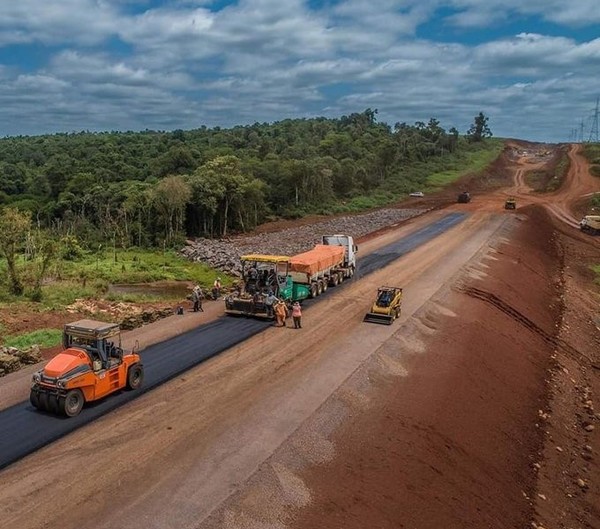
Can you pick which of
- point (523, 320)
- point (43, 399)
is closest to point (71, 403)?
point (43, 399)

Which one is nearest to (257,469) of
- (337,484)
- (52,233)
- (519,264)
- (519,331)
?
(337,484)

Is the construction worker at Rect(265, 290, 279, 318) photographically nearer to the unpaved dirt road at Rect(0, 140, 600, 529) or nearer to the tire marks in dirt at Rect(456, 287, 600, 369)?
the unpaved dirt road at Rect(0, 140, 600, 529)

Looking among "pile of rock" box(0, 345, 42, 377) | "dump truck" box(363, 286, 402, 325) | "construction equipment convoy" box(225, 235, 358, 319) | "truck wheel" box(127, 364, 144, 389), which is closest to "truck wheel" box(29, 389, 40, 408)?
"truck wheel" box(127, 364, 144, 389)

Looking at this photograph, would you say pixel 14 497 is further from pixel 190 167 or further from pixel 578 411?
pixel 190 167

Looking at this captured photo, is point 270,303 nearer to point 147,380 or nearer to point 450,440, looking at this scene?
point 147,380

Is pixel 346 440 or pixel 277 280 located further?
pixel 277 280

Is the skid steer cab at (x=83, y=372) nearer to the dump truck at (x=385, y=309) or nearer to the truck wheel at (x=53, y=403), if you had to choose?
the truck wheel at (x=53, y=403)
